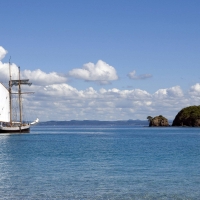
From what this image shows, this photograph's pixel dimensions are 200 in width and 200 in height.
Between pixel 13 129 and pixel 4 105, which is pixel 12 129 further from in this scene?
pixel 4 105

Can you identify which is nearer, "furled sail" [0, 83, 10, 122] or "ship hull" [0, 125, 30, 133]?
"furled sail" [0, 83, 10, 122]

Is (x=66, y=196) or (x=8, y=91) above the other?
(x=8, y=91)

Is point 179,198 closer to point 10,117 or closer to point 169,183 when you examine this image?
point 169,183

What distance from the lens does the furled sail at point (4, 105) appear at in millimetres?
158500

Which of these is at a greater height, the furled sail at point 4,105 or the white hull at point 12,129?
the furled sail at point 4,105

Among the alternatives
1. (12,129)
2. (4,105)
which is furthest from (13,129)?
(4,105)

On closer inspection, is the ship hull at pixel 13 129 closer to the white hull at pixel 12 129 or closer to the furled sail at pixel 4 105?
the white hull at pixel 12 129

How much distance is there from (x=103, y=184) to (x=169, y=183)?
6214 mm

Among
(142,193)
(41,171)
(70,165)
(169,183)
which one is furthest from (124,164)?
(142,193)

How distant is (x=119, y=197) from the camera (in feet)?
116

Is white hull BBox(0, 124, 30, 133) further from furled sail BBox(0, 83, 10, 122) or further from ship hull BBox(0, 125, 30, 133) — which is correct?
furled sail BBox(0, 83, 10, 122)

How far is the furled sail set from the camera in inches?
6240

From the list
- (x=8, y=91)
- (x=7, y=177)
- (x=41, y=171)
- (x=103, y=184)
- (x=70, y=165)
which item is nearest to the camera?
(x=103, y=184)

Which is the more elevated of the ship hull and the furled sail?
the furled sail
